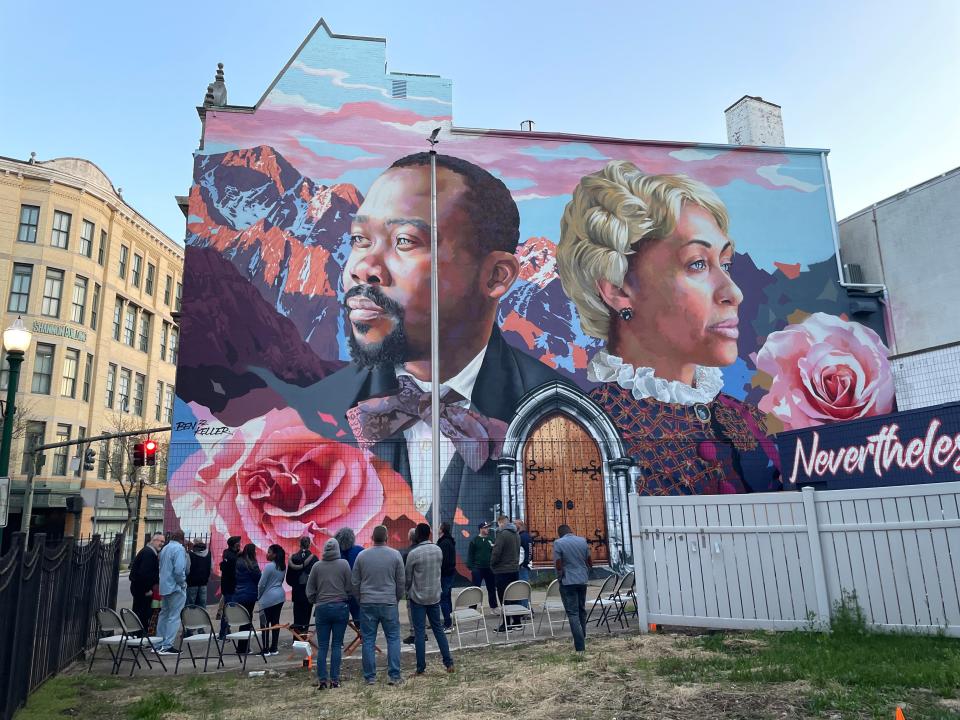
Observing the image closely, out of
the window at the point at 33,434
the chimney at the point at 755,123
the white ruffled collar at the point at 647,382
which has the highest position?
the chimney at the point at 755,123

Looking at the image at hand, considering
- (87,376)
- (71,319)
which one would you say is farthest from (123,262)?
(87,376)

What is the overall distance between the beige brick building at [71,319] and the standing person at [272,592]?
2607 cm

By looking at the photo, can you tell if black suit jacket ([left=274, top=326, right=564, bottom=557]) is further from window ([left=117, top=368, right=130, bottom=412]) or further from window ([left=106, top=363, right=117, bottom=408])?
window ([left=117, top=368, right=130, bottom=412])

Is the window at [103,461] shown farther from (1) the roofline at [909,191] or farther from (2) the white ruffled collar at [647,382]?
(1) the roofline at [909,191]

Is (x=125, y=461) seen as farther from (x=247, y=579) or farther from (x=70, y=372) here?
(x=247, y=579)

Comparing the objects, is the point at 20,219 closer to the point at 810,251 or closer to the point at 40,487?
the point at 40,487

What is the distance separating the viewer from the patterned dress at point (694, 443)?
19.7 metres

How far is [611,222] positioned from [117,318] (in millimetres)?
27642

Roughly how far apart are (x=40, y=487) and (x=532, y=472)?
24.5 m

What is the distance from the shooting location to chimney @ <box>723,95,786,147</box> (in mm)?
23922

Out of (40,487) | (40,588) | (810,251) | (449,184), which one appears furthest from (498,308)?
(40,487)

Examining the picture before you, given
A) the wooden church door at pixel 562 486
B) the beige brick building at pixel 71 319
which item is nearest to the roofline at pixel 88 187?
the beige brick building at pixel 71 319

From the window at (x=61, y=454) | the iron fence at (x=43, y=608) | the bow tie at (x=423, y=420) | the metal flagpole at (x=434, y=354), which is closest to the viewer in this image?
the iron fence at (x=43, y=608)

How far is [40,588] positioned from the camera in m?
8.21
